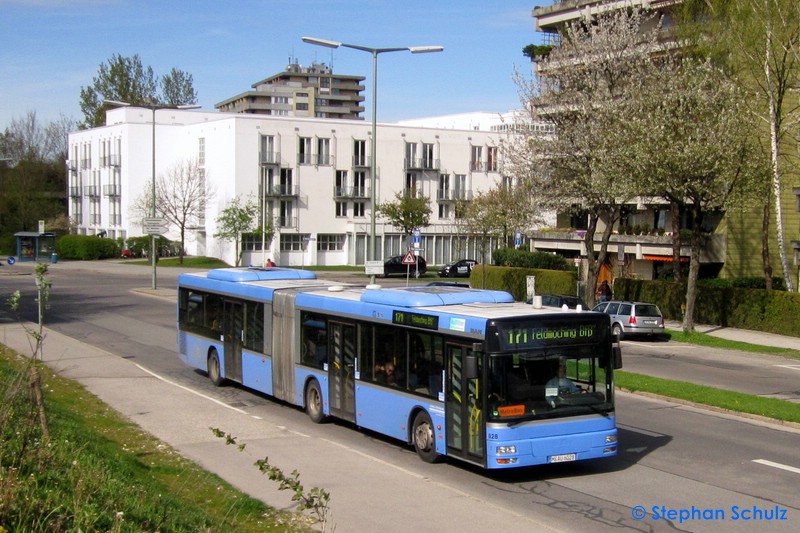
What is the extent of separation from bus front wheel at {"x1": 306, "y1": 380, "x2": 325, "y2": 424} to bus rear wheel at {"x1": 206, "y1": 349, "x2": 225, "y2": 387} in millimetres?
4213

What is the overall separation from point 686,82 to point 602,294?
12.5 m

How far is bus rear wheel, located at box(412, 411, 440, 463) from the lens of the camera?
1321cm

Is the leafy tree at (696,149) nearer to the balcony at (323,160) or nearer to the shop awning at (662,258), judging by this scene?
the shop awning at (662,258)

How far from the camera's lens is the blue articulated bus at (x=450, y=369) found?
12031mm

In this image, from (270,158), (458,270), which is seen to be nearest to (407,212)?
(458,270)

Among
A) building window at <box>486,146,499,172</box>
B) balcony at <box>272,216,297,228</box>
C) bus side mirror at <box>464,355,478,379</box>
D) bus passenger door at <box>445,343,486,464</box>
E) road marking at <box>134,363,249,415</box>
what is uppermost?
building window at <box>486,146,499,172</box>

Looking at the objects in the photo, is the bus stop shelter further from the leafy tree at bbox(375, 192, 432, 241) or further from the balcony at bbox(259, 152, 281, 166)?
the leafy tree at bbox(375, 192, 432, 241)

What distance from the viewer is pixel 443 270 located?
228 ft

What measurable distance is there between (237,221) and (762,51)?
46090 mm

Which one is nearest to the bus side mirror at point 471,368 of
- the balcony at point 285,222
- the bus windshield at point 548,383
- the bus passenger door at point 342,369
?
the bus windshield at point 548,383

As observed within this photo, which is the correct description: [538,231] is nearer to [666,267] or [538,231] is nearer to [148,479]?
[666,267]

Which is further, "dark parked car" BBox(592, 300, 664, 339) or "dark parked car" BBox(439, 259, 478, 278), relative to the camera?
"dark parked car" BBox(439, 259, 478, 278)

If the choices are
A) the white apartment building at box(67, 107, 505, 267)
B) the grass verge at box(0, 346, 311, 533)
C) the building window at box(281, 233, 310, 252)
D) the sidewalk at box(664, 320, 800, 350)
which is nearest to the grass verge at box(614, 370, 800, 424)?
the grass verge at box(0, 346, 311, 533)

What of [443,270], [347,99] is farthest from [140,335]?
[347,99]
